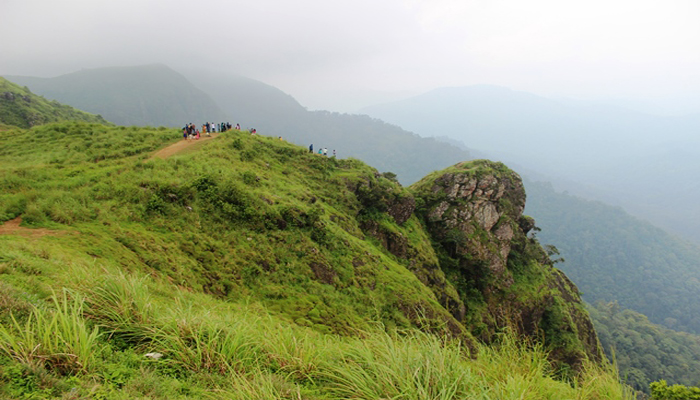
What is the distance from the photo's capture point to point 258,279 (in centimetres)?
1012

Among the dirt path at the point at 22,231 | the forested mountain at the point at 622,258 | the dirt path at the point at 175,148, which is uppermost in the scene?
the dirt path at the point at 175,148

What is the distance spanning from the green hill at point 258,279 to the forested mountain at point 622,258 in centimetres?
11460

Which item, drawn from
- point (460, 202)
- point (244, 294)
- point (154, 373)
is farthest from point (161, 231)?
point (460, 202)

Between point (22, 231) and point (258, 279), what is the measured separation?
6.04 m

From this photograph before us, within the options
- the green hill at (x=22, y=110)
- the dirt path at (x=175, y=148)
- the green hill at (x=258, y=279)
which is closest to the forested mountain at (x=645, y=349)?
the green hill at (x=258, y=279)

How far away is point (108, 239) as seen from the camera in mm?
8109

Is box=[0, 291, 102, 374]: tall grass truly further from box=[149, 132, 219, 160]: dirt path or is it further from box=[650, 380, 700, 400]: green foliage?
box=[149, 132, 219, 160]: dirt path

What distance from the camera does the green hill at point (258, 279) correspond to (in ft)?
10.2

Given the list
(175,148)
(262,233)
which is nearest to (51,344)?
(262,233)

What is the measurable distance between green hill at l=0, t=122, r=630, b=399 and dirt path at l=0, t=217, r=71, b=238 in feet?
0.29

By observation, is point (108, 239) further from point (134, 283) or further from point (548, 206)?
point (548, 206)

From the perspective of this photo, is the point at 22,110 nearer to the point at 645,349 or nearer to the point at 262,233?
the point at 262,233

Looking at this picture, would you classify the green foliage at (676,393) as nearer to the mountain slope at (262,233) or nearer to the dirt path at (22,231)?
the mountain slope at (262,233)

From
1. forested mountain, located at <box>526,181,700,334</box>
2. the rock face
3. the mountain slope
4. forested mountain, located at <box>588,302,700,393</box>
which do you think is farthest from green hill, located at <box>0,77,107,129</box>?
forested mountain, located at <box>526,181,700,334</box>
